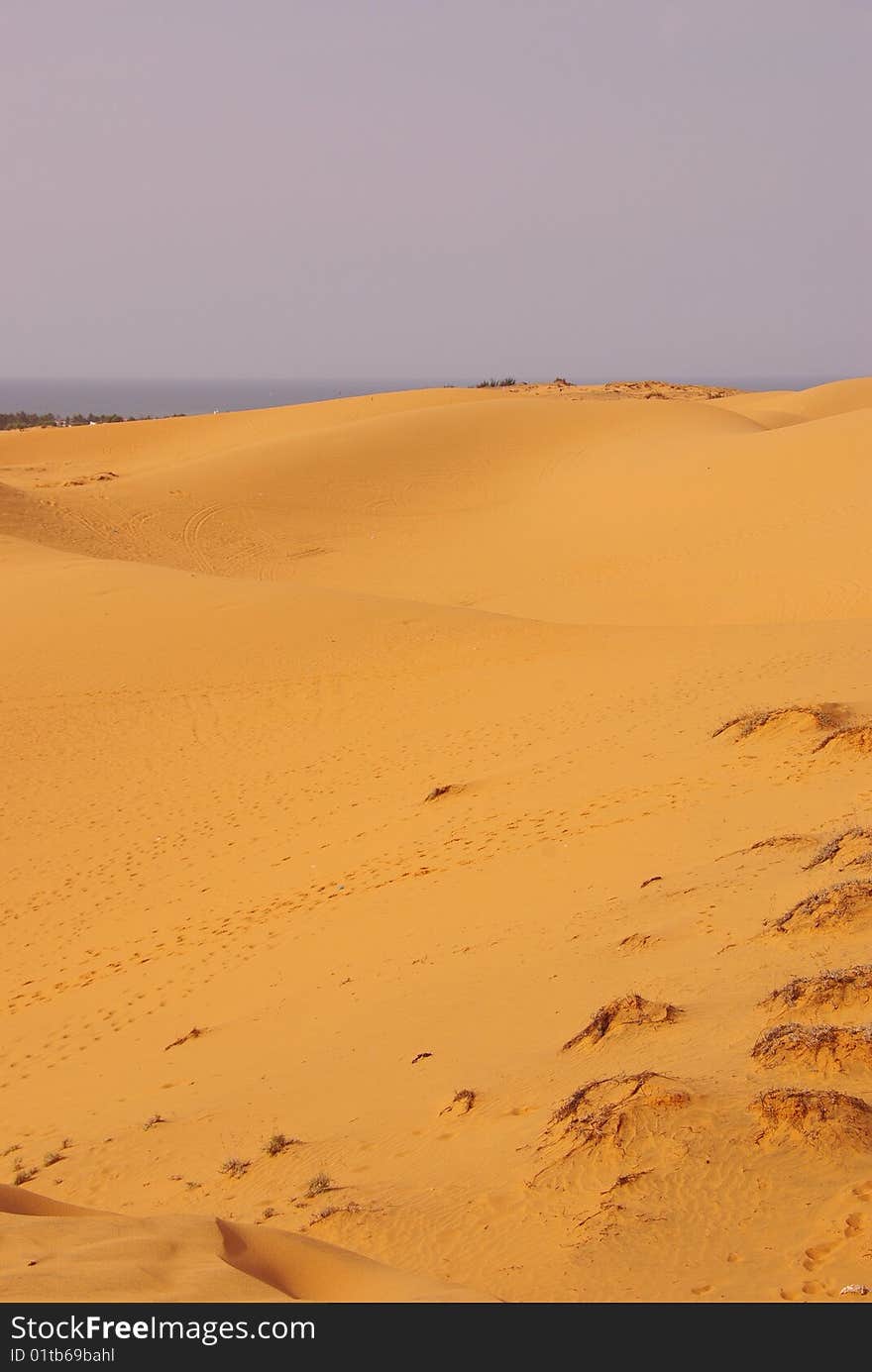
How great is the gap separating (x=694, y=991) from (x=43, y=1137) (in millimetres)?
3624

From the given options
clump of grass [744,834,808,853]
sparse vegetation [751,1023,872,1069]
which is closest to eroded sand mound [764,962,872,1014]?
sparse vegetation [751,1023,872,1069]

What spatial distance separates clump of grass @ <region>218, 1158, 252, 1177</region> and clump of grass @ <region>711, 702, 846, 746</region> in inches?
271

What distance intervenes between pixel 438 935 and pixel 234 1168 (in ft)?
10.1

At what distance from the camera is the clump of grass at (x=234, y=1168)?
19.0ft

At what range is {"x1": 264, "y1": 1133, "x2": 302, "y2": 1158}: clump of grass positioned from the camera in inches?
232

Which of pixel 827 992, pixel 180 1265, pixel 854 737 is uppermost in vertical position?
pixel 854 737

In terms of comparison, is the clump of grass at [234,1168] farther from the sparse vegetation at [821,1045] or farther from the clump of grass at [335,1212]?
the sparse vegetation at [821,1045]

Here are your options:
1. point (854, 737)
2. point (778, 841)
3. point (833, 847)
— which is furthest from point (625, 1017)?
point (854, 737)

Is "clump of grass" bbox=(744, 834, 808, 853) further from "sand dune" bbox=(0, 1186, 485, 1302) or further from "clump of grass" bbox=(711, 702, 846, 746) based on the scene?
"sand dune" bbox=(0, 1186, 485, 1302)

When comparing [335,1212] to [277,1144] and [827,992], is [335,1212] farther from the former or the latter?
[827,992]

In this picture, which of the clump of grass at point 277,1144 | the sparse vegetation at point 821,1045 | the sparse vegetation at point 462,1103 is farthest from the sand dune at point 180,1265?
the sparse vegetation at point 821,1045

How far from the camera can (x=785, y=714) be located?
37.5 ft

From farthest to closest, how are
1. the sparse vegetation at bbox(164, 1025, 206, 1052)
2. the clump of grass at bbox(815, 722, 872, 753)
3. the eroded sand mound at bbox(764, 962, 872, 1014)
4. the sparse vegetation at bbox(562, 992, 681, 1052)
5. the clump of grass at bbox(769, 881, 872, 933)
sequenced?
1. the clump of grass at bbox(815, 722, 872, 753)
2. the sparse vegetation at bbox(164, 1025, 206, 1052)
3. the clump of grass at bbox(769, 881, 872, 933)
4. the sparse vegetation at bbox(562, 992, 681, 1052)
5. the eroded sand mound at bbox(764, 962, 872, 1014)

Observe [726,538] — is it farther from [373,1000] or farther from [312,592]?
[373,1000]
